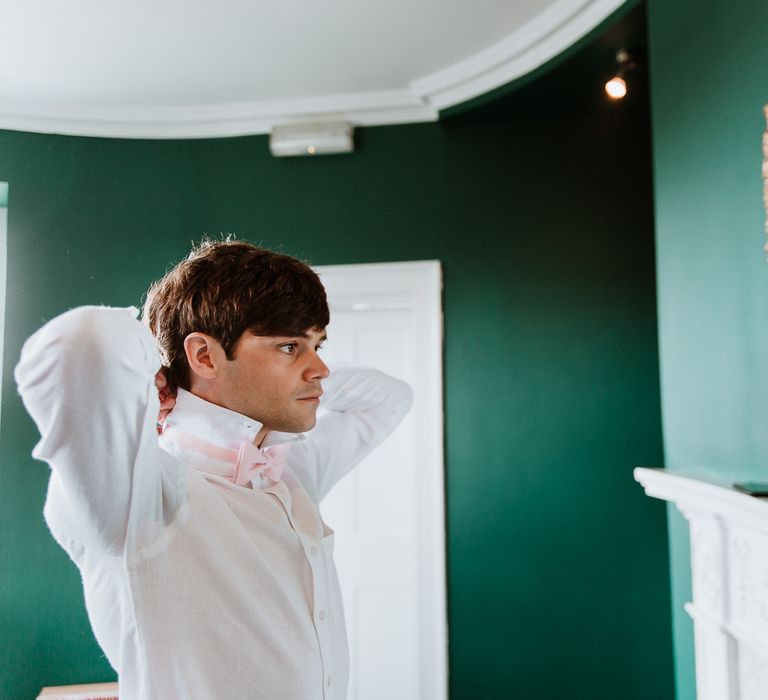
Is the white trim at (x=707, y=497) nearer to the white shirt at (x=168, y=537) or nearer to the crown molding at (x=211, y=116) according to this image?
the white shirt at (x=168, y=537)

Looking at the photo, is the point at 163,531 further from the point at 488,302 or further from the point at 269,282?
the point at 488,302

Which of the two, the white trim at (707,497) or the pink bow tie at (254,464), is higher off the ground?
the pink bow tie at (254,464)

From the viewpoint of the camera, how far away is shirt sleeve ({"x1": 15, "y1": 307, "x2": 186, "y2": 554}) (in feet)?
1.92

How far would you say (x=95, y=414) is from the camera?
606mm

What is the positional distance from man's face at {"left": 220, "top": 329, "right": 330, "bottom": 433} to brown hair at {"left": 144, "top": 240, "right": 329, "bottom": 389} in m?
0.02

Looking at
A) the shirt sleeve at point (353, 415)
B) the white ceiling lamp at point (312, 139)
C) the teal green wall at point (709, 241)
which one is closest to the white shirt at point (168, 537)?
the shirt sleeve at point (353, 415)

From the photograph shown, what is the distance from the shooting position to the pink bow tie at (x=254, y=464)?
39.1 inches

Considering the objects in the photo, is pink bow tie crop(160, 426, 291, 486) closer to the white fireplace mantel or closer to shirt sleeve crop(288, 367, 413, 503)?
shirt sleeve crop(288, 367, 413, 503)

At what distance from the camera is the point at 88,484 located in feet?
2.11

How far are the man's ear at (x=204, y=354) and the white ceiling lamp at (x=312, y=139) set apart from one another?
2.36 metres

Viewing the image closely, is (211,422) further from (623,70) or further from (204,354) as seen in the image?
(623,70)

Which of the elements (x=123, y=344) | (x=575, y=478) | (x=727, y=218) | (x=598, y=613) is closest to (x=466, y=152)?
(x=575, y=478)

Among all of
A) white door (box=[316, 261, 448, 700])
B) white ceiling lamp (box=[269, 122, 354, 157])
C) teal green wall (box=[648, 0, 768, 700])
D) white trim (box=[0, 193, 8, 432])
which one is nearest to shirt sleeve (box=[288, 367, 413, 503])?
teal green wall (box=[648, 0, 768, 700])

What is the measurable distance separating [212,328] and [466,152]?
237 cm
